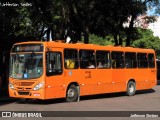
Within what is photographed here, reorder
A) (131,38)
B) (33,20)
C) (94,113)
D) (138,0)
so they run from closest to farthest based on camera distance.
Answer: (94,113)
(33,20)
(138,0)
(131,38)

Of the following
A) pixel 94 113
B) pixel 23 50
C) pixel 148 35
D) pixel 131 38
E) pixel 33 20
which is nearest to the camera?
pixel 94 113

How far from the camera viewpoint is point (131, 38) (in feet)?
120

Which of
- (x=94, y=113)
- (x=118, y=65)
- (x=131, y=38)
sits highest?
(x=131, y=38)

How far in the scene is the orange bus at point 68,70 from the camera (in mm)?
17547

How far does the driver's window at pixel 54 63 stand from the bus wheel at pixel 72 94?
1.08 meters

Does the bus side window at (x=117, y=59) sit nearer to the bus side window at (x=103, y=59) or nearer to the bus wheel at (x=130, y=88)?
the bus side window at (x=103, y=59)

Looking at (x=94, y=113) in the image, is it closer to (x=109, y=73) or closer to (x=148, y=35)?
(x=109, y=73)

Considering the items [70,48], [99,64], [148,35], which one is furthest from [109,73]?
[148,35]

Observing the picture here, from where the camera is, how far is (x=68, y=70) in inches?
736

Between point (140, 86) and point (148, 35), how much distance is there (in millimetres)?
68707

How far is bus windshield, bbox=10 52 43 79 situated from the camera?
1752 centimetres

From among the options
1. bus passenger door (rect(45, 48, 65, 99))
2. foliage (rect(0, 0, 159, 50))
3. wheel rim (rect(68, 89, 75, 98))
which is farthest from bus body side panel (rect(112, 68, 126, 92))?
foliage (rect(0, 0, 159, 50))

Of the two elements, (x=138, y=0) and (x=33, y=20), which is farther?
(x=138, y=0)

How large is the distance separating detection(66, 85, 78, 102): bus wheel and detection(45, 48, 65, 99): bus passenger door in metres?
0.47
